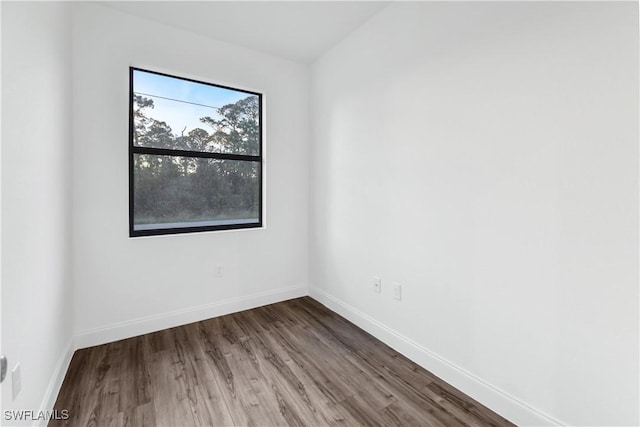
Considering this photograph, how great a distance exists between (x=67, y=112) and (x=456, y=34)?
8.55ft

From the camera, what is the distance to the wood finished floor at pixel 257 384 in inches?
61.3

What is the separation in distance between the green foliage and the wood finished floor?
3.59 ft

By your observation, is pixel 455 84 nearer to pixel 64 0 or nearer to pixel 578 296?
pixel 578 296

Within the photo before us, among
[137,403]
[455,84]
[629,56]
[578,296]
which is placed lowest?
[137,403]

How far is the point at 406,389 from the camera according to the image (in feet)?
5.83

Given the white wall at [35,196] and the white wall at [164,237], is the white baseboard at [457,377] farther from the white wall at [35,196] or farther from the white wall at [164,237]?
the white wall at [35,196]

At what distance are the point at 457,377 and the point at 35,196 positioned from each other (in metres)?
2.48

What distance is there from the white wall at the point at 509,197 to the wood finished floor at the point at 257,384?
22 cm

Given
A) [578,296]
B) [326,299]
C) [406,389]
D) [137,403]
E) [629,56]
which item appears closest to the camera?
[629,56]

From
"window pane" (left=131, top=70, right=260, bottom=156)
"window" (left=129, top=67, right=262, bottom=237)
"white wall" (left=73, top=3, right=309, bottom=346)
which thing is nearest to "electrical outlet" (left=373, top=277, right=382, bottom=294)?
"white wall" (left=73, top=3, right=309, bottom=346)

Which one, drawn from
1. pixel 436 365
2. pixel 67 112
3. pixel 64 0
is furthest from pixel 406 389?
pixel 64 0

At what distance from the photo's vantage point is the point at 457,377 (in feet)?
5.89

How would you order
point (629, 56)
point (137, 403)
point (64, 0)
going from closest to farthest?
point (629, 56) < point (137, 403) < point (64, 0)

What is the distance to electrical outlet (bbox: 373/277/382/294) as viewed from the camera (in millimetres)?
2398
